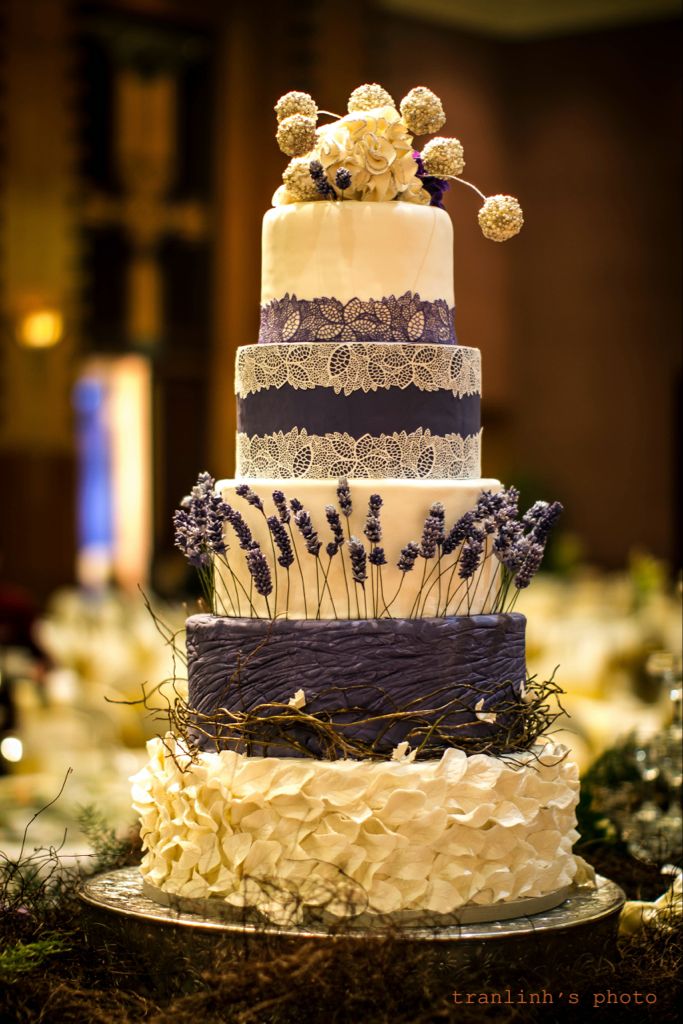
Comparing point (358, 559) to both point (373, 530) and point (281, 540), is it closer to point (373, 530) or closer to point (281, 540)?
point (373, 530)

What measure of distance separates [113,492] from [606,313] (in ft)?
20.3

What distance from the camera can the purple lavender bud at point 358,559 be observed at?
11.5ft

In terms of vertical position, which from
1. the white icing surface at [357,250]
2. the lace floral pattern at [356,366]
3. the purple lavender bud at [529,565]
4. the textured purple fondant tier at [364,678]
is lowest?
the textured purple fondant tier at [364,678]

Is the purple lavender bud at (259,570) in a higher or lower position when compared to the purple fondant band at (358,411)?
lower

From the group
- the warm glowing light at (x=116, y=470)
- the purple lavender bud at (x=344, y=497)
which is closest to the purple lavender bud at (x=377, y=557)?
the purple lavender bud at (x=344, y=497)

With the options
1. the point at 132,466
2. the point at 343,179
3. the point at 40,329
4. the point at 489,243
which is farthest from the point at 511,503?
the point at 489,243

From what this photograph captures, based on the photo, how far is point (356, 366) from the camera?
3689mm

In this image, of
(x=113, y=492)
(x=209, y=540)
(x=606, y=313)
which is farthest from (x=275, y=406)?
(x=606, y=313)

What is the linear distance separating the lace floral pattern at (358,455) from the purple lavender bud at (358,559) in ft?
0.74

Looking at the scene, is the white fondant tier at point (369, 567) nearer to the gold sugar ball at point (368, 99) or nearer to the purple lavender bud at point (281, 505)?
the purple lavender bud at point (281, 505)

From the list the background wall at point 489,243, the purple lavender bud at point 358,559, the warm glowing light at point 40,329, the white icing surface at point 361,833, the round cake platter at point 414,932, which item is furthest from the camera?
the background wall at point 489,243

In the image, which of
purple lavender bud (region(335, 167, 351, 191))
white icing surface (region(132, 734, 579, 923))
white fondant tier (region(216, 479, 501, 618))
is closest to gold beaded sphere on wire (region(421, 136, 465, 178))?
purple lavender bud (region(335, 167, 351, 191))

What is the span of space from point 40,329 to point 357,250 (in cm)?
1211

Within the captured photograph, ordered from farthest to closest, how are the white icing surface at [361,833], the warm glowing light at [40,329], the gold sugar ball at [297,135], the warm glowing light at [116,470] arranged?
the warm glowing light at [116,470] < the warm glowing light at [40,329] < the gold sugar ball at [297,135] < the white icing surface at [361,833]
